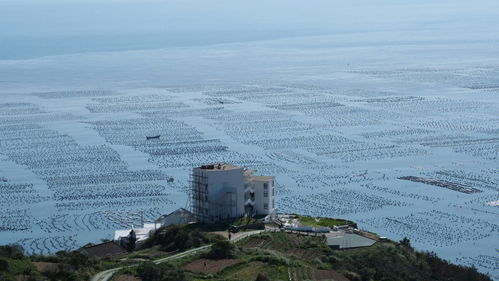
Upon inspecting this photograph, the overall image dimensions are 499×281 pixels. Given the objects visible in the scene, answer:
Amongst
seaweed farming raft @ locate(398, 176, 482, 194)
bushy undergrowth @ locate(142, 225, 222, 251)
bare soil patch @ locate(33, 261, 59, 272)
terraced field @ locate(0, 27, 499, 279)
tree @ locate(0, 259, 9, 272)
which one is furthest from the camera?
seaweed farming raft @ locate(398, 176, 482, 194)

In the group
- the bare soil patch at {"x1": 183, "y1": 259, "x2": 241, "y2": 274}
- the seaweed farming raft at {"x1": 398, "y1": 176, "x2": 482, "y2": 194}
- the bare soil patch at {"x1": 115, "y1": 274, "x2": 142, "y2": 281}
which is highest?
the bare soil patch at {"x1": 115, "y1": 274, "x2": 142, "y2": 281}

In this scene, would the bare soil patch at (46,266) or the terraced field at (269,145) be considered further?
the terraced field at (269,145)

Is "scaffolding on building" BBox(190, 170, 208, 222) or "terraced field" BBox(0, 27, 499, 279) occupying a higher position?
"scaffolding on building" BBox(190, 170, 208, 222)

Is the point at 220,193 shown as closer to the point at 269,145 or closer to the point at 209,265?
the point at 209,265

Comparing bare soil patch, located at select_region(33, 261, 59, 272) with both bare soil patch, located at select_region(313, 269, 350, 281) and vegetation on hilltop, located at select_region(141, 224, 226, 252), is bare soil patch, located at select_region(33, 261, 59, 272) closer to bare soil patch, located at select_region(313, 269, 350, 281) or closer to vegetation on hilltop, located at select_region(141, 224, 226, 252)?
vegetation on hilltop, located at select_region(141, 224, 226, 252)

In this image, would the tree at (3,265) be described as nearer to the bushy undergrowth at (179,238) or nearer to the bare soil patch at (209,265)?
the bare soil patch at (209,265)

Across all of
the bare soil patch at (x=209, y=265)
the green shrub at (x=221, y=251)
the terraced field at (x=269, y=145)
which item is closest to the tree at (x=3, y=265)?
the bare soil patch at (x=209, y=265)

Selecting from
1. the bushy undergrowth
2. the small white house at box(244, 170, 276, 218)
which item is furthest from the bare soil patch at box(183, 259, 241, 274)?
the small white house at box(244, 170, 276, 218)

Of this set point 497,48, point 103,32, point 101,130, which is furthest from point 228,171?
point 103,32

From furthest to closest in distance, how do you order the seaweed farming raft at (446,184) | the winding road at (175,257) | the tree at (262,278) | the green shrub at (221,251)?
the seaweed farming raft at (446,184), the green shrub at (221,251), the winding road at (175,257), the tree at (262,278)

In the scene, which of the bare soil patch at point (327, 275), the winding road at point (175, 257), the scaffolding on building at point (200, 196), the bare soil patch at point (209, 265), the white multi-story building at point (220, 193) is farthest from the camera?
the scaffolding on building at point (200, 196)

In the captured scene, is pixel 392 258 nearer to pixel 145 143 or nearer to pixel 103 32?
pixel 145 143

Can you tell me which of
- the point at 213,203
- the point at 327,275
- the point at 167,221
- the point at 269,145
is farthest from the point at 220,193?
the point at 269,145
